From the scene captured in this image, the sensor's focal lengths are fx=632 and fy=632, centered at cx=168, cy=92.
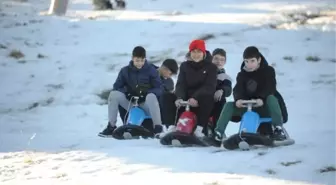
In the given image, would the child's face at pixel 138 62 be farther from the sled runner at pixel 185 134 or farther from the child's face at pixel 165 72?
the sled runner at pixel 185 134

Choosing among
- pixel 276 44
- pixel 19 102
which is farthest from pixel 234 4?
pixel 19 102

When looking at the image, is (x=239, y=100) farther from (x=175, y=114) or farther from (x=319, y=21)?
(x=319, y=21)

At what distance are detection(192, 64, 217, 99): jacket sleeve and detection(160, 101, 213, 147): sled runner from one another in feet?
0.71


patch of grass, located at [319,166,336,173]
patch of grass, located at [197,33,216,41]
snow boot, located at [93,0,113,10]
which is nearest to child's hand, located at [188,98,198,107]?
patch of grass, located at [319,166,336,173]

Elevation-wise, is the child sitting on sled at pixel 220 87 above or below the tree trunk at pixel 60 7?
below

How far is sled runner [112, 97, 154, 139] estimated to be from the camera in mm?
9195

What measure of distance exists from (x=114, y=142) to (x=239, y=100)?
7.70 ft

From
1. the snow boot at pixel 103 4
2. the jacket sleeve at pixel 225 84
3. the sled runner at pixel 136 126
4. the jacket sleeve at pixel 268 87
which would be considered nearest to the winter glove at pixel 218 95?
the jacket sleeve at pixel 225 84

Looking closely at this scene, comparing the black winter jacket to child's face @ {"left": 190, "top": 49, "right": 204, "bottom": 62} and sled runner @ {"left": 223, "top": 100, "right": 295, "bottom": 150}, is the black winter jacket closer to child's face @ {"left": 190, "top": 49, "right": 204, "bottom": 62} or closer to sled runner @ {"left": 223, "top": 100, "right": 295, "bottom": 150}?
sled runner @ {"left": 223, "top": 100, "right": 295, "bottom": 150}

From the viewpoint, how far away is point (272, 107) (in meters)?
7.56

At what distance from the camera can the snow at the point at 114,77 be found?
647cm

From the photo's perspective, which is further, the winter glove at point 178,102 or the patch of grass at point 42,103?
the patch of grass at point 42,103

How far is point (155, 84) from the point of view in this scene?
31.2 ft

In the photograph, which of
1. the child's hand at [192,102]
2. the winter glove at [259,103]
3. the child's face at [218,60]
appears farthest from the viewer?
the child's face at [218,60]
